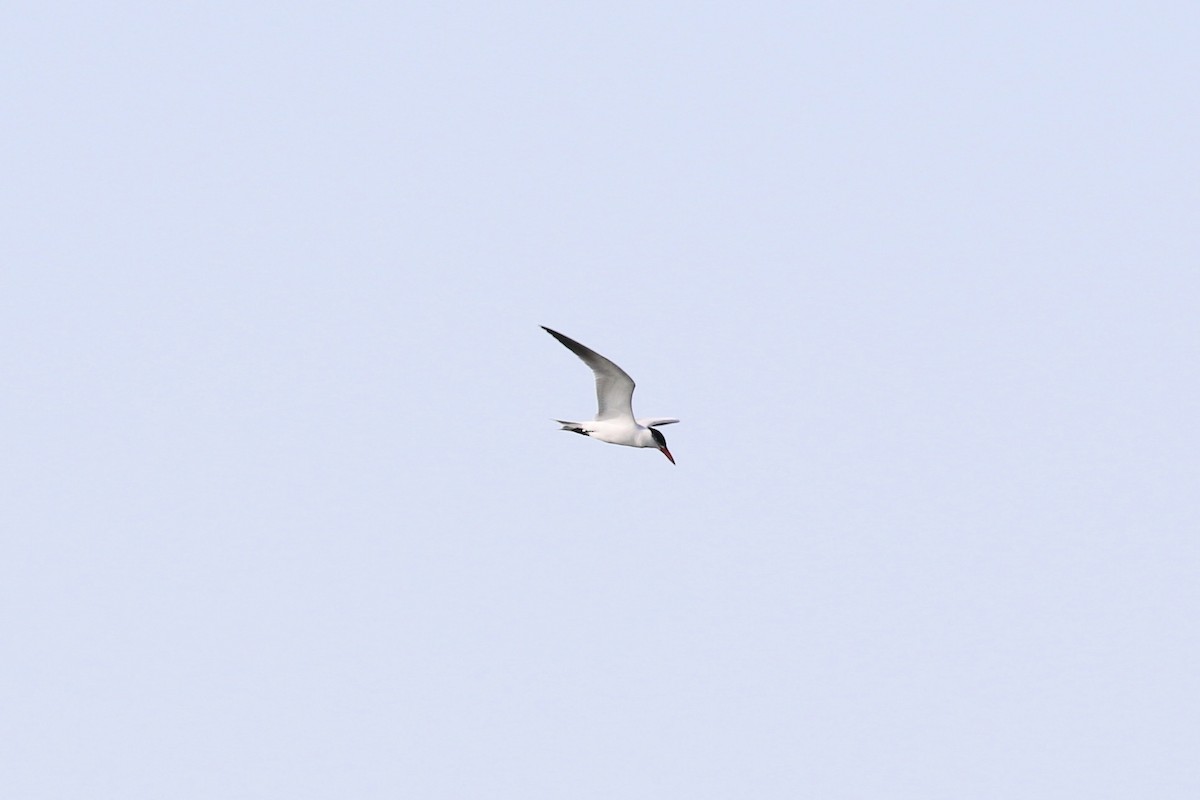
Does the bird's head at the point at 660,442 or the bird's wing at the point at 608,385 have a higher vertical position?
the bird's wing at the point at 608,385

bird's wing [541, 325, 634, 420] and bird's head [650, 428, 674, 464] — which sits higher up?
bird's wing [541, 325, 634, 420]

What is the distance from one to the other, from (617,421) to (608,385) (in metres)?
0.94

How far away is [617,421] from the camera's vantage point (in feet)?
106

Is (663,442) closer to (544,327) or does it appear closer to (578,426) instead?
(578,426)

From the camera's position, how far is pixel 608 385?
31.8 m

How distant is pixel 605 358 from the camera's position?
30.7 m

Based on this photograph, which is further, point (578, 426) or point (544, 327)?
point (578, 426)

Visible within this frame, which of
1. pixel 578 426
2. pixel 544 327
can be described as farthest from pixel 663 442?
pixel 544 327

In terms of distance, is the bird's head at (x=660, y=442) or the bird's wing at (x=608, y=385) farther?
the bird's head at (x=660, y=442)

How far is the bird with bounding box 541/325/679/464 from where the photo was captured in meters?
31.5

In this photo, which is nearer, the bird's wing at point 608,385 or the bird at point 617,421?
the bird's wing at point 608,385

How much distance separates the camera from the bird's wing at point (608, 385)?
30.5 metres

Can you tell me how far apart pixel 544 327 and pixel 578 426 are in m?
3.62

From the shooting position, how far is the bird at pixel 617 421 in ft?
104
